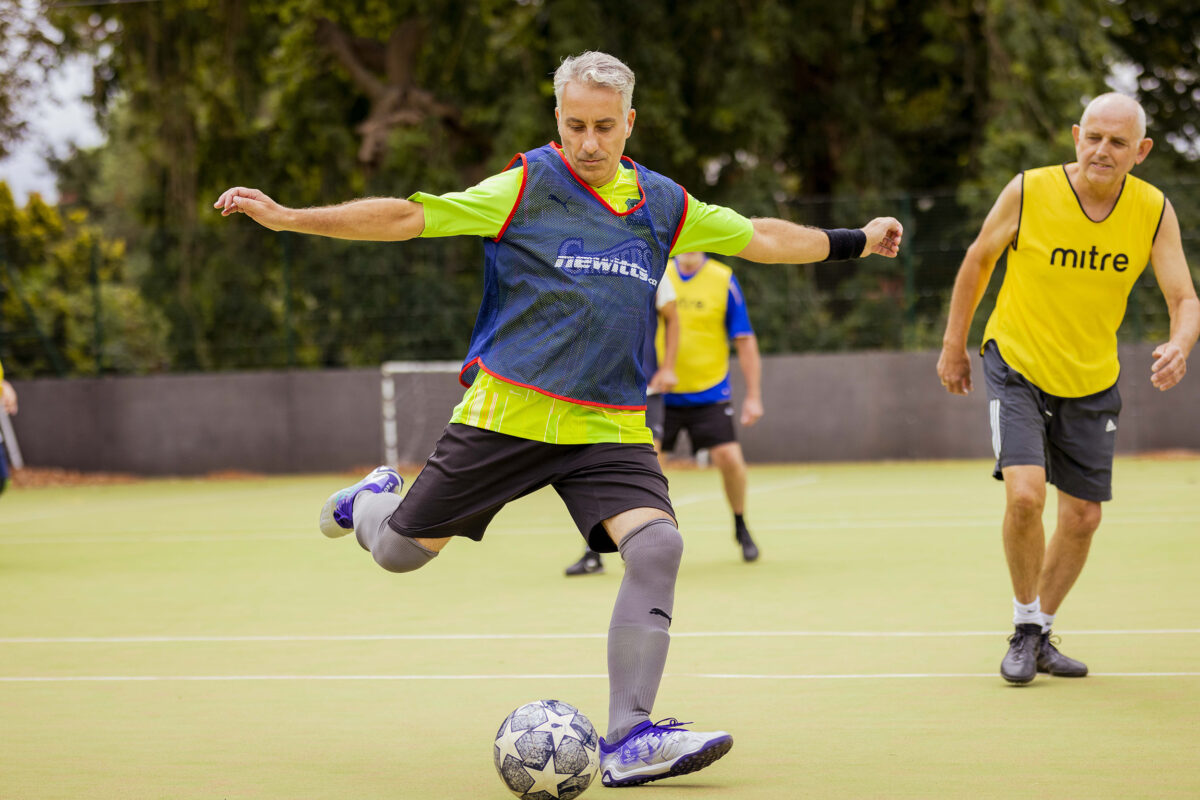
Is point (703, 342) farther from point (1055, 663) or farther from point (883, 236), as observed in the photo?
point (883, 236)

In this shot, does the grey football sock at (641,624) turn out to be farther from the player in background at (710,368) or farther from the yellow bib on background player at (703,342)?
the yellow bib on background player at (703,342)

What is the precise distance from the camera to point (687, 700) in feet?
17.9

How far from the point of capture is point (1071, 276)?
574cm

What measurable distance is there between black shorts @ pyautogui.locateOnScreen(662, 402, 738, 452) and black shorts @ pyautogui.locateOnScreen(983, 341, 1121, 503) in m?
4.06

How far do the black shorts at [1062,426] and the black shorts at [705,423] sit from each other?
406cm

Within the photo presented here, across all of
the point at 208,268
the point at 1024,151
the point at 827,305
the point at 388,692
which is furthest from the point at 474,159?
the point at 388,692

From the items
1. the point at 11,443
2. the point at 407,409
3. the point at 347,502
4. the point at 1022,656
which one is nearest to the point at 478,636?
the point at 347,502

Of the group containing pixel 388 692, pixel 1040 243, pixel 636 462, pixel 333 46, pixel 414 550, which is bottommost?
pixel 388 692

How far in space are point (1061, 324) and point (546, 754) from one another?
2806 mm

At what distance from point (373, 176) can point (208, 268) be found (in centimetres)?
279

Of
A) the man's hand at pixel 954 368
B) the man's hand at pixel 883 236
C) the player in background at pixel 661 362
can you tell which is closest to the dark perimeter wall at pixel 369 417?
the player in background at pixel 661 362

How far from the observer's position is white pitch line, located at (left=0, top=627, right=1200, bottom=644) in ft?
22.4

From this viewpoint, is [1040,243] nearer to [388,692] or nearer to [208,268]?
[388,692]

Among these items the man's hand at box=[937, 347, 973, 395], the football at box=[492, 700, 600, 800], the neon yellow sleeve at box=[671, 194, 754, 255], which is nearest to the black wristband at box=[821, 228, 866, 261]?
the neon yellow sleeve at box=[671, 194, 754, 255]
